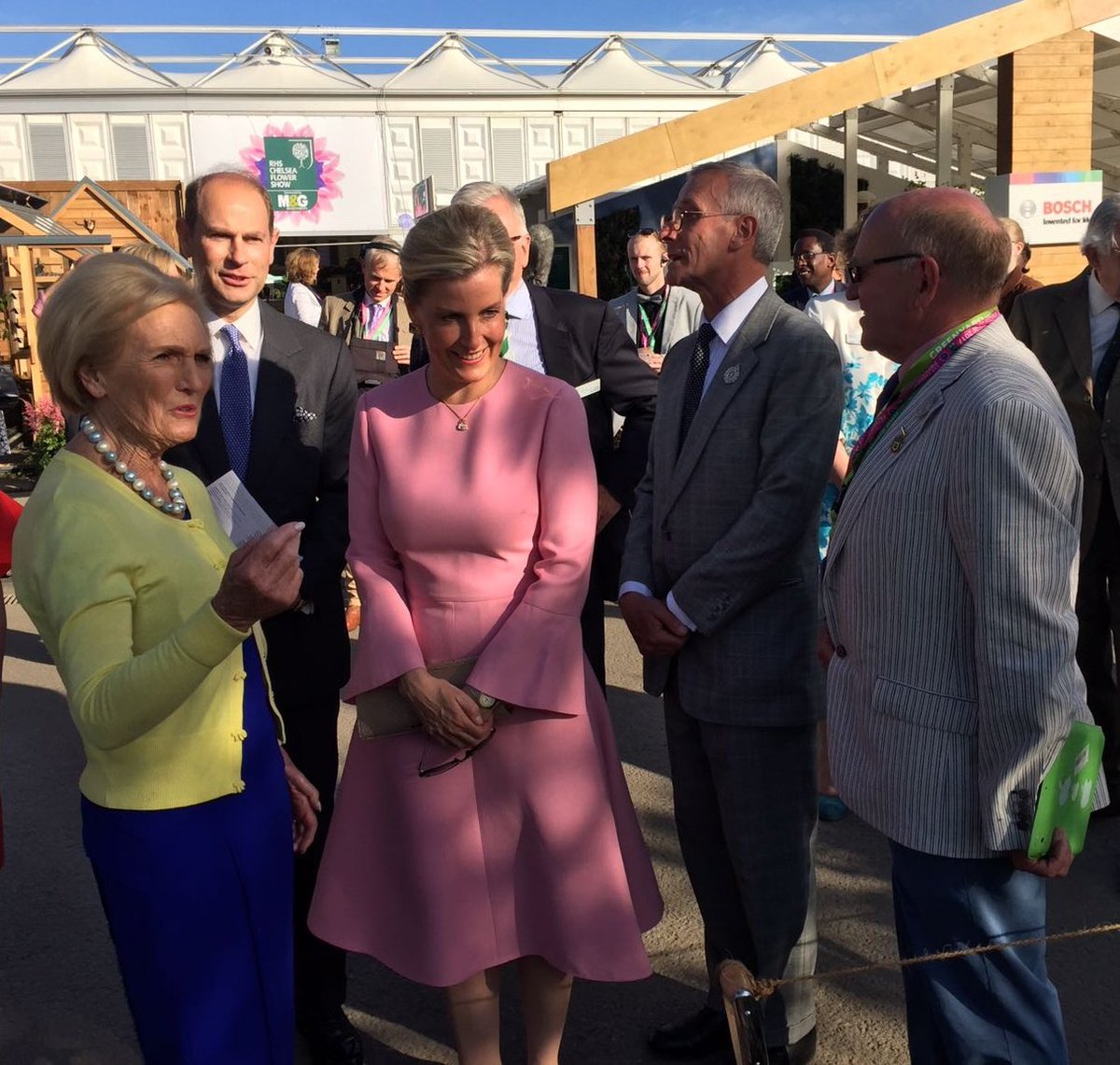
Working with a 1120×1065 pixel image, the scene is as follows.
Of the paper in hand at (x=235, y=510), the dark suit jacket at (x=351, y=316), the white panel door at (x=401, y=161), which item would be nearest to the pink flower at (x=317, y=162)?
the white panel door at (x=401, y=161)

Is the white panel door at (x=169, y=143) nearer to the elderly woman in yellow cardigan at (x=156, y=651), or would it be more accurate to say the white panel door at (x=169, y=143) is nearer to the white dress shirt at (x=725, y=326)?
the white dress shirt at (x=725, y=326)

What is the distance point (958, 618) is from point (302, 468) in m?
1.58

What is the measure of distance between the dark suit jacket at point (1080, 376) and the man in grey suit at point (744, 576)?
189 cm

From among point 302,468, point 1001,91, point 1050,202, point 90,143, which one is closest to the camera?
point 302,468

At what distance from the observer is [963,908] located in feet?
5.99

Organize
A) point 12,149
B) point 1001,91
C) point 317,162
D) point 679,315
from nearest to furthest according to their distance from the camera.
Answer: point 679,315 → point 1001,91 → point 12,149 → point 317,162

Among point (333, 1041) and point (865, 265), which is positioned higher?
point (865, 265)

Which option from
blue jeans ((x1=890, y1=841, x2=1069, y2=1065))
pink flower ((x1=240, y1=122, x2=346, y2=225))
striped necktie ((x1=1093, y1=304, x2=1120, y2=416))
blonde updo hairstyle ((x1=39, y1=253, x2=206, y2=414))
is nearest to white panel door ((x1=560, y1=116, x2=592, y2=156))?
pink flower ((x1=240, y1=122, x2=346, y2=225))

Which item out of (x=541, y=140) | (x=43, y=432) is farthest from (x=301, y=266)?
(x=541, y=140)

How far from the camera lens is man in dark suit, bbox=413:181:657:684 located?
10.3 ft

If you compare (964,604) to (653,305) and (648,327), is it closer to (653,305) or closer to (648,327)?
(648,327)

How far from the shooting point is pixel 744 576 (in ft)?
7.88

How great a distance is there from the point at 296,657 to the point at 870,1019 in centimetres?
177

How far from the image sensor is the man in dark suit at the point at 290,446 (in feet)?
8.39
